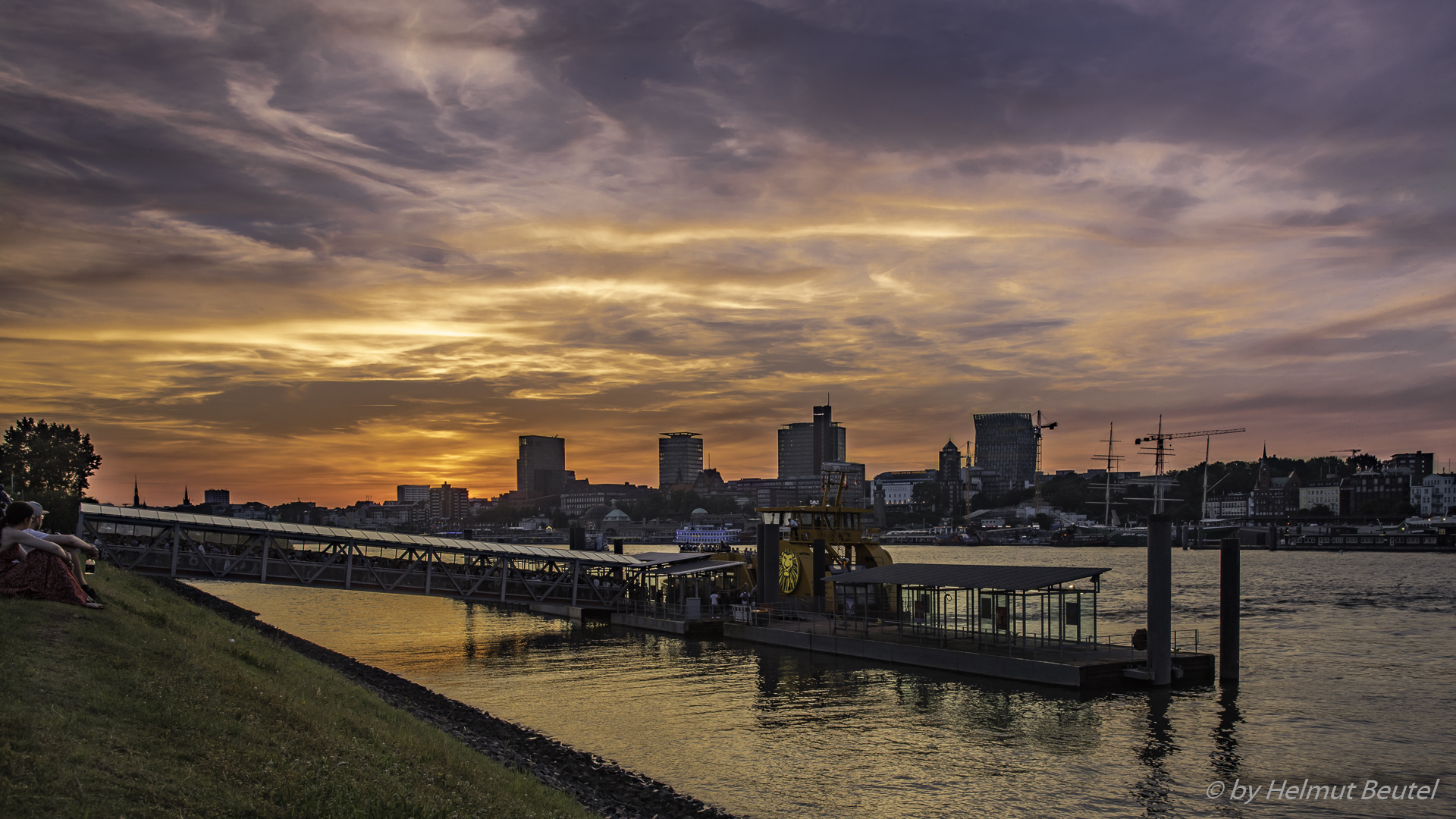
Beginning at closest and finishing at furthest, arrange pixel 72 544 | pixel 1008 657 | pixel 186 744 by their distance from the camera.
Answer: pixel 186 744 → pixel 72 544 → pixel 1008 657

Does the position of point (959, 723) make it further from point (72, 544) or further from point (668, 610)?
point (668, 610)

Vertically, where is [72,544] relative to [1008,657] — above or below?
above

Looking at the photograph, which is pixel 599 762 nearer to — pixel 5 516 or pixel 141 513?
pixel 5 516

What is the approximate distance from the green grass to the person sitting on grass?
424mm

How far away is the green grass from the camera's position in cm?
1131

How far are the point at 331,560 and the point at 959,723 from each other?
40989mm

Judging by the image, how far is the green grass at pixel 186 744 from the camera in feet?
37.1

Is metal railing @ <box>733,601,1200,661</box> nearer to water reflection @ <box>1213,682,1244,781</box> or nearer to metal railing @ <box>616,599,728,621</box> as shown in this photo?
metal railing @ <box>616,599,728,621</box>

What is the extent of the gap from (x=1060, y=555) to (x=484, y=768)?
194 meters

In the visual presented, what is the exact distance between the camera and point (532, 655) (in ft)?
161

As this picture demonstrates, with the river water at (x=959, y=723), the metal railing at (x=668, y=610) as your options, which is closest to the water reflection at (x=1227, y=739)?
the river water at (x=959, y=723)

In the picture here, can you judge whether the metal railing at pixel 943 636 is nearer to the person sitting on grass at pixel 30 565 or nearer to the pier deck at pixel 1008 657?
the pier deck at pixel 1008 657

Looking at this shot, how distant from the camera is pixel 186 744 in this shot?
44.4 ft

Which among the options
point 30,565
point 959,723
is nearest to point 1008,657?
point 959,723
